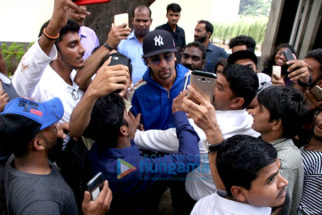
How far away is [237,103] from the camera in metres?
1.79

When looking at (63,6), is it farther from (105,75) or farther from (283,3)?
(283,3)

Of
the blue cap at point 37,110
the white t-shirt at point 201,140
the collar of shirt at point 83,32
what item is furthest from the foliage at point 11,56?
the white t-shirt at point 201,140

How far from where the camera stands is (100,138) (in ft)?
4.97

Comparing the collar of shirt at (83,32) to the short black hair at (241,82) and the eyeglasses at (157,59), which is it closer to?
the eyeglasses at (157,59)

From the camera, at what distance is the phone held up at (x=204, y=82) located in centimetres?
148

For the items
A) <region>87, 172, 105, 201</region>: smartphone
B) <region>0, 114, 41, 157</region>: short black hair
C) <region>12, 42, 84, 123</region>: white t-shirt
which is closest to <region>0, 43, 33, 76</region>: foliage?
<region>12, 42, 84, 123</region>: white t-shirt

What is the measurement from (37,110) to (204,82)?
1.03 meters

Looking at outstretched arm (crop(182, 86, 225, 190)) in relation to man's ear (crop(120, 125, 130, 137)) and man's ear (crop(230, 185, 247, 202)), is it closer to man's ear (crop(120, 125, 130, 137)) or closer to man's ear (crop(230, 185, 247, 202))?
man's ear (crop(230, 185, 247, 202))

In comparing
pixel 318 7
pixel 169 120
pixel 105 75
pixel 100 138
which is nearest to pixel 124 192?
pixel 100 138

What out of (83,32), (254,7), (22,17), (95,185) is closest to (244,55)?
(83,32)

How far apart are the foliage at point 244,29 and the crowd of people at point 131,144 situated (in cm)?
1490

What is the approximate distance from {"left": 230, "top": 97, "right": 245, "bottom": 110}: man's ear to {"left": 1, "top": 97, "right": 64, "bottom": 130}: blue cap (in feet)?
4.02

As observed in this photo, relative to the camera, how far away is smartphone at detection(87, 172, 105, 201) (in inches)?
50.7

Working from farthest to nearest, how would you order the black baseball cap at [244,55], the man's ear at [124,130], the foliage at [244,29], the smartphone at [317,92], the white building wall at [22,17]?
the foliage at [244,29] → the white building wall at [22,17] → the black baseball cap at [244,55] → the smartphone at [317,92] → the man's ear at [124,130]
